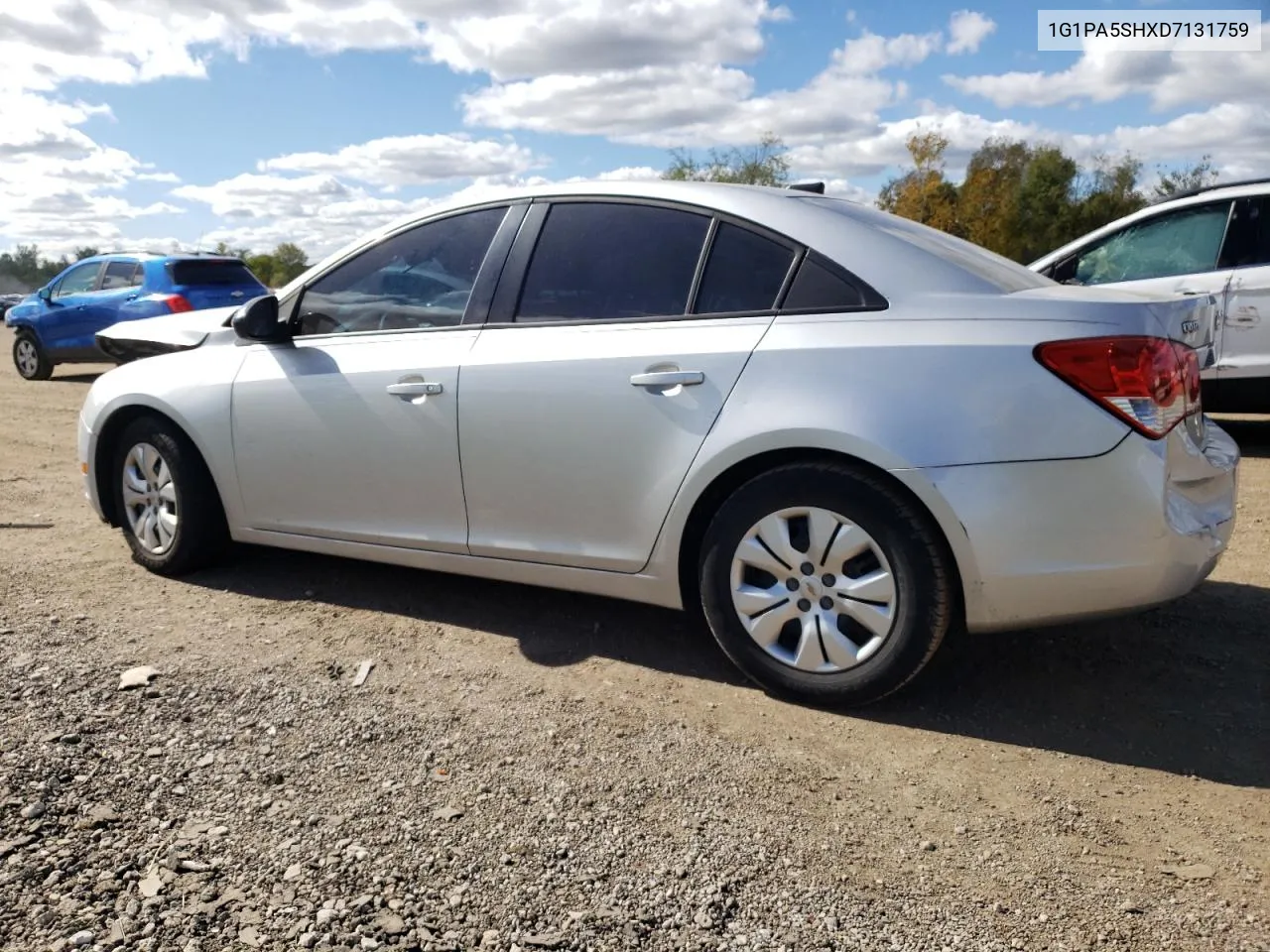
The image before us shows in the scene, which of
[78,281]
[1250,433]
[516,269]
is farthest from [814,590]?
[78,281]

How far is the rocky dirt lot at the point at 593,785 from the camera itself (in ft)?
7.88

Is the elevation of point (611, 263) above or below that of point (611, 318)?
above

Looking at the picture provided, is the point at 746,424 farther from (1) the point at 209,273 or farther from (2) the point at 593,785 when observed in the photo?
(1) the point at 209,273

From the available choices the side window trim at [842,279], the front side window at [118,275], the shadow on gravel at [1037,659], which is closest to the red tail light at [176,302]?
the front side window at [118,275]

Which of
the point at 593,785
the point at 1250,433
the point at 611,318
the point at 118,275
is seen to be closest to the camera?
the point at 593,785

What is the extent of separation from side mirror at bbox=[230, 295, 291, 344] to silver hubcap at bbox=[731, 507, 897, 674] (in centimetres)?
222

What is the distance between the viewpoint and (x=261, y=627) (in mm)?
4273

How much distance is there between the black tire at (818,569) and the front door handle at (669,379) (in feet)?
1.25

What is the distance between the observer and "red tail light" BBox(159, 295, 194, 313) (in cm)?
1303

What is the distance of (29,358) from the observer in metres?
15.4

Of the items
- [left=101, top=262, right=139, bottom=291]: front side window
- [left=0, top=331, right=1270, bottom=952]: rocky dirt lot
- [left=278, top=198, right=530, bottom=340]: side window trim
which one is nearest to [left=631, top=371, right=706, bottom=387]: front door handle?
[left=278, top=198, right=530, bottom=340]: side window trim

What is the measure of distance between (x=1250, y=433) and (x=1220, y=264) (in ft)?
5.33

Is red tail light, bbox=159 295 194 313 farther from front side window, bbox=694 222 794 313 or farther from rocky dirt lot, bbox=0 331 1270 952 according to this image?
front side window, bbox=694 222 794 313

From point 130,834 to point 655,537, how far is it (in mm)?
1765
